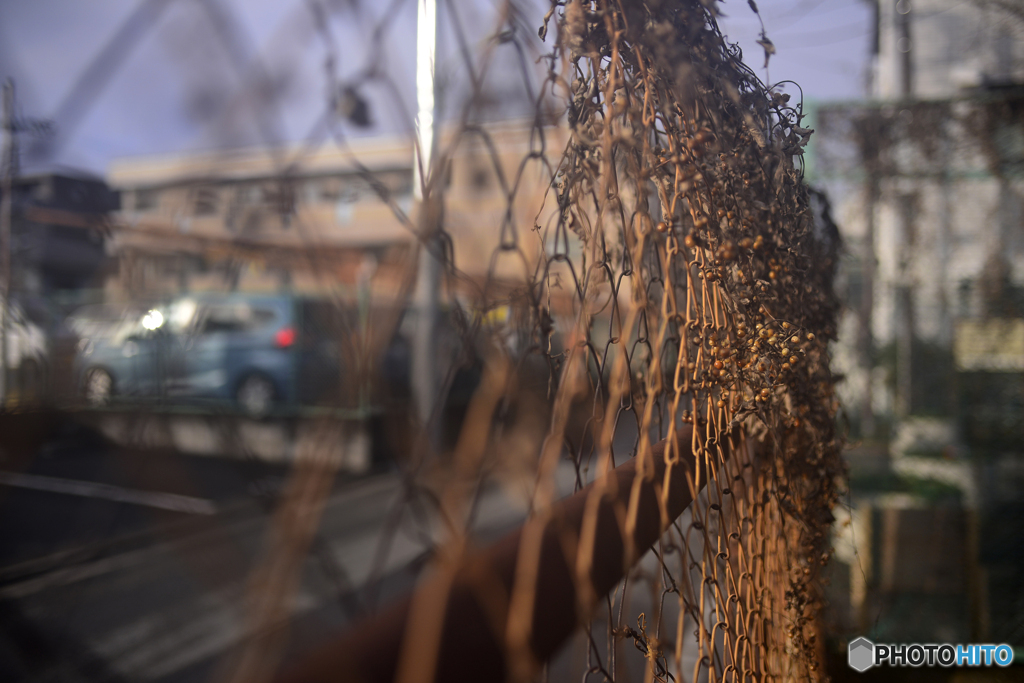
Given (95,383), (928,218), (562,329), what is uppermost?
(928,218)

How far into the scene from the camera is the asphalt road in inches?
83.1

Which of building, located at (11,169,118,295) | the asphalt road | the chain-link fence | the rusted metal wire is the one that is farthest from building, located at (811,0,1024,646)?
building, located at (11,169,118,295)

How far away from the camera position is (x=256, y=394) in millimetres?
8336

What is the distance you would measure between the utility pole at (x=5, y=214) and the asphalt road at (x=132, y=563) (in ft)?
0.92

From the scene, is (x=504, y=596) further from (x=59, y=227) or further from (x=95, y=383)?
(x=95, y=383)

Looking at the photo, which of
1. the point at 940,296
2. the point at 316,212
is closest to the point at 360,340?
the point at 316,212

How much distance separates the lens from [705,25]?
123cm

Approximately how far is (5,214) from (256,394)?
750 centimetres

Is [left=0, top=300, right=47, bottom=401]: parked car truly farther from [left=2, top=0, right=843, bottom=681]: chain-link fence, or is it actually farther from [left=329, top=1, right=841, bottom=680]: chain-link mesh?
[left=329, top=1, right=841, bottom=680]: chain-link mesh

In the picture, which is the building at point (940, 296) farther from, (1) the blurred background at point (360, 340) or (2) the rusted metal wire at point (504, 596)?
(2) the rusted metal wire at point (504, 596)

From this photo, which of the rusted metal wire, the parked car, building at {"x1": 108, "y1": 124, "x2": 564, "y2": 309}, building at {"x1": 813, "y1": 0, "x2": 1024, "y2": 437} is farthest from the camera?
building at {"x1": 813, "y1": 0, "x2": 1024, "y2": 437}

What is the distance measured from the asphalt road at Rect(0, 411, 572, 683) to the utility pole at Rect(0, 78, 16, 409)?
0.28 meters

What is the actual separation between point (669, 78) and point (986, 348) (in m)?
4.29

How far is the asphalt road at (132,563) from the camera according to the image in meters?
2.11
